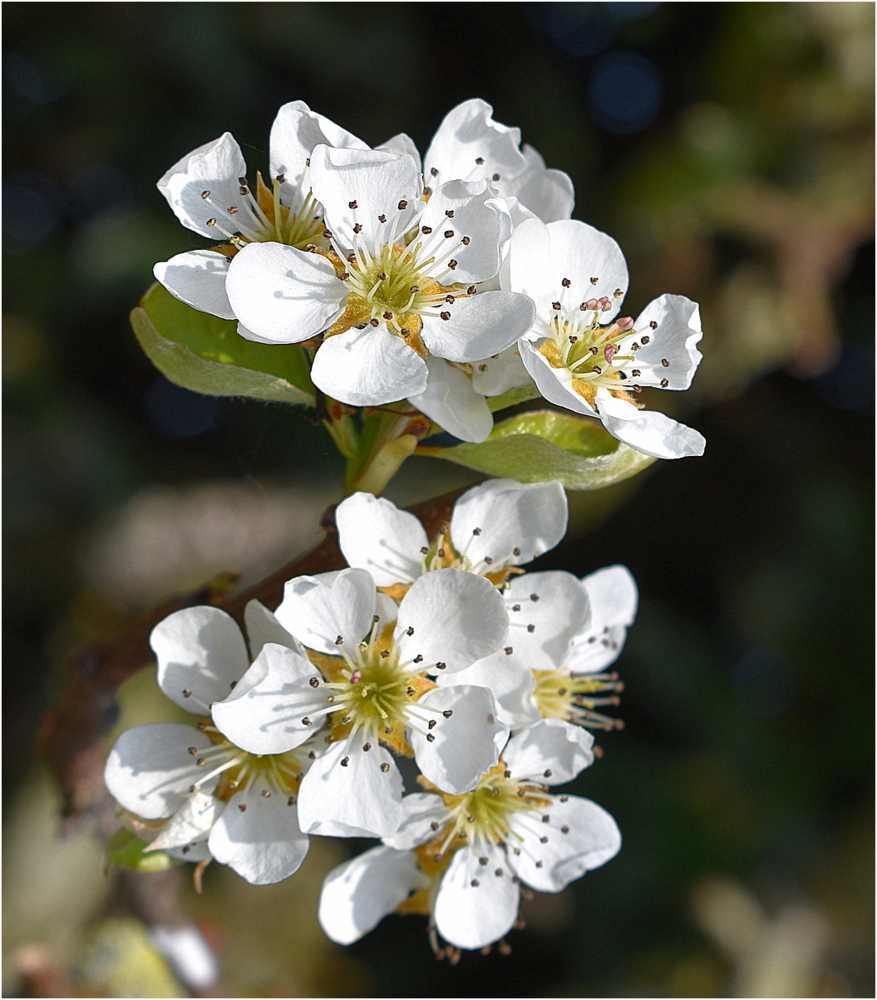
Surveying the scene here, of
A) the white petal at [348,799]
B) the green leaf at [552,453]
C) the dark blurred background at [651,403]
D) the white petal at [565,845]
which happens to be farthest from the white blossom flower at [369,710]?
the dark blurred background at [651,403]

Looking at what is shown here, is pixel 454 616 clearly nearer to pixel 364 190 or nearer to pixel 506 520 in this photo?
pixel 506 520

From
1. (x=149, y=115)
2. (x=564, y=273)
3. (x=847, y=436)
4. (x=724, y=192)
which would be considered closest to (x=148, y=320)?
(x=564, y=273)

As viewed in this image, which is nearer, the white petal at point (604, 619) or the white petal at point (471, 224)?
the white petal at point (471, 224)

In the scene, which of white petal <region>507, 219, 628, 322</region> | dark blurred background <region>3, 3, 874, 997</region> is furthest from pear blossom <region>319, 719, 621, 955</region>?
dark blurred background <region>3, 3, 874, 997</region>

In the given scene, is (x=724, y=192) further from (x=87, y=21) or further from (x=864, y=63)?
(x=87, y=21)

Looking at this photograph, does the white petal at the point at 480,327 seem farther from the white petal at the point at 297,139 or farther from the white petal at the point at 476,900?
the white petal at the point at 476,900

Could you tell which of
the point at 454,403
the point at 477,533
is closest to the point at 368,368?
the point at 454,403
